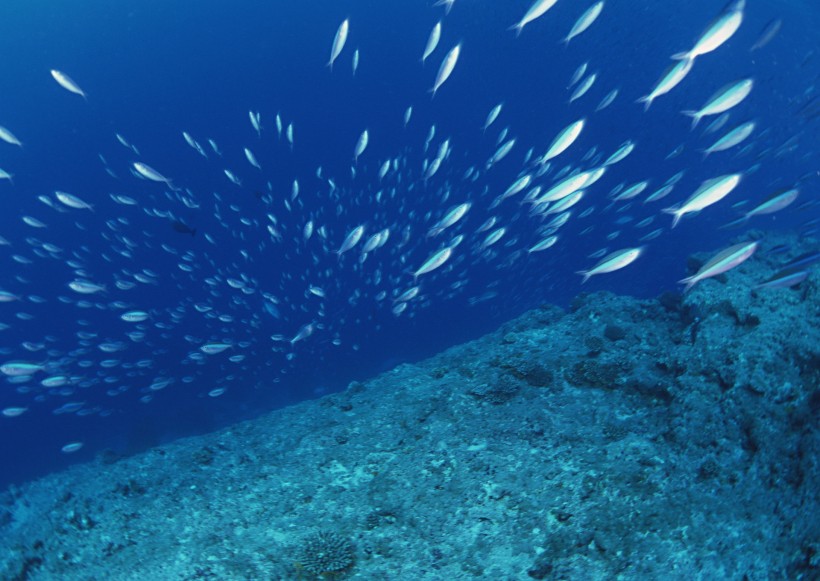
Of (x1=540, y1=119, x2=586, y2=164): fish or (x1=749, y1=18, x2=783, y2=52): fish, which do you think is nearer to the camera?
(x1=540, y1=119, x2=586, y2=164): fish

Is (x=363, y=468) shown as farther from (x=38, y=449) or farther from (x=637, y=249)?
(x=38, y=449)

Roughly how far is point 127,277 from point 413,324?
1123 inches

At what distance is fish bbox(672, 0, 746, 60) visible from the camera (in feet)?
14.5

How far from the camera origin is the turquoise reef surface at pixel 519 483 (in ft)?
13.0

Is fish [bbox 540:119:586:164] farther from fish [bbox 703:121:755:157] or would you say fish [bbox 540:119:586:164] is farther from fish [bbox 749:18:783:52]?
fish [bbox 749:18:783:52]

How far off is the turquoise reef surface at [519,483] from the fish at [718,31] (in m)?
3.49

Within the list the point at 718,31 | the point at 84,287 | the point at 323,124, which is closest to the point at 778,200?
the point at 718,31

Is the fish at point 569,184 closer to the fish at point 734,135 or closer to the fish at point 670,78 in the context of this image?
the fish at point 670,78

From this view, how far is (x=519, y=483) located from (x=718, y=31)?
5686 mm

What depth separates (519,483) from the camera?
4.68m

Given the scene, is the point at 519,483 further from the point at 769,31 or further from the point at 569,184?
the point at 769,31

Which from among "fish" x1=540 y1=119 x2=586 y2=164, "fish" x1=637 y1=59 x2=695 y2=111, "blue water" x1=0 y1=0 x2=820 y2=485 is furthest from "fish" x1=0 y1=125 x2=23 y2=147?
"blue water" x1=0 y1=0 x2=820 y2=485

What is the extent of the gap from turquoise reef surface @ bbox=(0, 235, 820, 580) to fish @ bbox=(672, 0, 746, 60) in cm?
349

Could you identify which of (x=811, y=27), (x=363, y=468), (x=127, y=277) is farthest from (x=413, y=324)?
(x=811, y=27)
